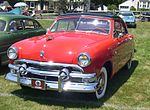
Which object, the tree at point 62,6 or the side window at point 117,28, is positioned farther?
the tree at point 62,6

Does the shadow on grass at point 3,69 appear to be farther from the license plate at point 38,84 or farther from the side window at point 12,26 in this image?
the license plate at point 38,84

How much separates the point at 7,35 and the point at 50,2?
7343 cm

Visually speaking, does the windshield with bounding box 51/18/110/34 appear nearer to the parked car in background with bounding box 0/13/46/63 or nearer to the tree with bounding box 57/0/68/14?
the parked car in background with bounding box 0/13/46/63

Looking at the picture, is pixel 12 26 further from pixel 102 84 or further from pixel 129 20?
pixel 129 20

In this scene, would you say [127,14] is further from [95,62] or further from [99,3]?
[99,3]

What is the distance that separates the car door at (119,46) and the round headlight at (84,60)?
123 cm

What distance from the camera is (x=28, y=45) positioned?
6559 millimetres

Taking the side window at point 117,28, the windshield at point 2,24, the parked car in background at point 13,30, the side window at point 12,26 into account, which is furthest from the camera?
the side window at point 12,26

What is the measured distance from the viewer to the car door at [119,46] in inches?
284

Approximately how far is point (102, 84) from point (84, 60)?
945 millimetres

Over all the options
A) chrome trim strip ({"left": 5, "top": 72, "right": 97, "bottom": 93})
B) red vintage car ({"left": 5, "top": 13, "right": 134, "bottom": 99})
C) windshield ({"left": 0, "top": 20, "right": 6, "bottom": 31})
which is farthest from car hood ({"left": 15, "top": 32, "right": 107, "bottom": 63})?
windshield ({"left": 0, "top": 20, "right": 6, "bottom": 31})

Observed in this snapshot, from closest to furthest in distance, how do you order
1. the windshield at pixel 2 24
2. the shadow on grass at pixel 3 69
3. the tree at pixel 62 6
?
the shadow on grass at pixel 3 69
the windshield at pixel 2 24
the tree at pixel 62 6

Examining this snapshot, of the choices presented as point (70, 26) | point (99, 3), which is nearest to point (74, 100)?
point (70, 26)

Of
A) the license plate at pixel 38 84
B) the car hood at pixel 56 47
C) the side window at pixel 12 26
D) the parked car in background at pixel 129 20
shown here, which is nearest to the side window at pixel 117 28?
the car hood at pixel 56 47
